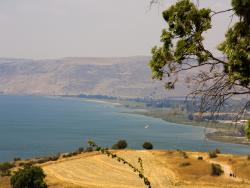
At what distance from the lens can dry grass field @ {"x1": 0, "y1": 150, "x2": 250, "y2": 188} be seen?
46906 mm

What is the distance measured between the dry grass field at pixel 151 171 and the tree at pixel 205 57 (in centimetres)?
3298

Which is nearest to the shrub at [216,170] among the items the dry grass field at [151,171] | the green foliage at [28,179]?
the dry grass field at [151,171]

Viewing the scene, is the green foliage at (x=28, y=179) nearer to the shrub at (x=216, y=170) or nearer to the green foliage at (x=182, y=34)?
the shrub at (x=216, y=170)

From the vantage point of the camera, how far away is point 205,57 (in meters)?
13.5

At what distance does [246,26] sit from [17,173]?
3705 centimetres

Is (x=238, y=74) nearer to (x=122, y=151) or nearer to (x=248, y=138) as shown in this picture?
(x=248, y=138)

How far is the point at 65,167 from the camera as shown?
5534cm

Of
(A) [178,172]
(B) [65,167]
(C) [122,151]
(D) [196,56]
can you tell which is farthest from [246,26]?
(C) [122,151]

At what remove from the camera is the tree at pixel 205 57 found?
12438 mm

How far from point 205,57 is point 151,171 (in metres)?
40.3

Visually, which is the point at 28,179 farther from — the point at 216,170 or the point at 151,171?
the point at 216,170

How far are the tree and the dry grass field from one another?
32983mm

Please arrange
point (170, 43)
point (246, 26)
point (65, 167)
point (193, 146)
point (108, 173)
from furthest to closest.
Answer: point (193, 146), point (65, 167), point (108, 173), point (170, 43), point (246, 26)

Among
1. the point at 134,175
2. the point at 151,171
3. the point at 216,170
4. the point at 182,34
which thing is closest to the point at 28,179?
the point at 134,175
